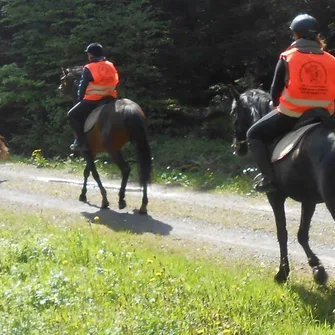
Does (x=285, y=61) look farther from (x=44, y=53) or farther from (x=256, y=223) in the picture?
(x=44, y=53)

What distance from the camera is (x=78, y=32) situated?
21734 millimetres

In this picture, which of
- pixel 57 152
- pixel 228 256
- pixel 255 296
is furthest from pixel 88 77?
pixel 57 152

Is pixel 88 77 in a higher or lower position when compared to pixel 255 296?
higher

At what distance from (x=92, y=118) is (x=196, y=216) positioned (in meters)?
2.63

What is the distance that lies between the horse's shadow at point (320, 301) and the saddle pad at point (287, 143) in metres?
1.44

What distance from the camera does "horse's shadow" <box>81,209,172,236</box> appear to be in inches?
452

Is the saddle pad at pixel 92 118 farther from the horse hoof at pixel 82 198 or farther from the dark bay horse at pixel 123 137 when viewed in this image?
the horse hoof at pixel 82 198

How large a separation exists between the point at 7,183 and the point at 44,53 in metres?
7.61

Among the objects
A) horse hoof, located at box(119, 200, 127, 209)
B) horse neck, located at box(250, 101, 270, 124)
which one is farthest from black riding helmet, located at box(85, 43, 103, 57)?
horse neck, located at box(250, 101, 270, 124)

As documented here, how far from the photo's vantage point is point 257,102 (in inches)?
354

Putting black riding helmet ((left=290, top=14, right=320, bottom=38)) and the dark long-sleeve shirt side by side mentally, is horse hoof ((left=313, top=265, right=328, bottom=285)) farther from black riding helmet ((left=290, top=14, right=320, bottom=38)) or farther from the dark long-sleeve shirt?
black riding helmet ((left=290, top=14, right=320, bottom=38))

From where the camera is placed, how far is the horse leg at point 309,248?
26.6 ft

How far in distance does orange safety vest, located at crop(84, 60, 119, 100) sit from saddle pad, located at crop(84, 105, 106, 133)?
0.26 m

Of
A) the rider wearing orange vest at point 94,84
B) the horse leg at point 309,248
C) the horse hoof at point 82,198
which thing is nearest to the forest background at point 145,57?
the horse hoof at point 82,198
